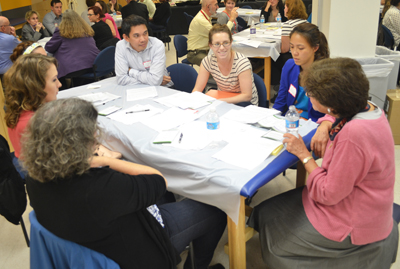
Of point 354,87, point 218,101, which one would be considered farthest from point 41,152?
point 218,101

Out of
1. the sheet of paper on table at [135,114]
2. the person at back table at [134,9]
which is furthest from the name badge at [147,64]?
the person at back table at [134,9]

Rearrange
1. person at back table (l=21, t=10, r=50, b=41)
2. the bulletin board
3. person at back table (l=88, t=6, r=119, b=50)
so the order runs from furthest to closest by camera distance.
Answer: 1. the bulletin board
2. person at back table (l=21, t=10, r=50, b=41)
3. person at back table (l=88, t=6, r=119, b=50)

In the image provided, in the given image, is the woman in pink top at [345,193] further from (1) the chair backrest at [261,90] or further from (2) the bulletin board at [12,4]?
(2) the bulletin board at [12,4]

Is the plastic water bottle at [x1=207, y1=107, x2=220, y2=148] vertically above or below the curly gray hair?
below

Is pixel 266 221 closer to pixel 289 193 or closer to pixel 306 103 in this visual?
pixel 289 193

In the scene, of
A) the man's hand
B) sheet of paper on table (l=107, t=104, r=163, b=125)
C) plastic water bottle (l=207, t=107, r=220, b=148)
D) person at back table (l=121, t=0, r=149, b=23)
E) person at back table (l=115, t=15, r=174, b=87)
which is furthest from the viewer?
person at back table (l=121, t=0, r=149, b=23)

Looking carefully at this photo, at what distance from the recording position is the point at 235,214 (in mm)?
1553

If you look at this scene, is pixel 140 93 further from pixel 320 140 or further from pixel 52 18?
pixel 52 18

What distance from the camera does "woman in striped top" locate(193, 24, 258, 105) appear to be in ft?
8.75

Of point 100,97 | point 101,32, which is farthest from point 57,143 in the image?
point 101,32

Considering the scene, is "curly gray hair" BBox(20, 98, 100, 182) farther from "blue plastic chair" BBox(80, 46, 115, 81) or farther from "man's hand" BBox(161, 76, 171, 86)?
"blue plastic chair" BBox(80, 46, 115, 81)

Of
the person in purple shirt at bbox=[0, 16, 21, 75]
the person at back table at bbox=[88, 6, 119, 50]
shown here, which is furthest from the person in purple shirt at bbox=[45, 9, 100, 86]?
the person at back table at bbox=[88, 6, 119, 50]

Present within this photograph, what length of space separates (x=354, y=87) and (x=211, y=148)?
30.0 inches

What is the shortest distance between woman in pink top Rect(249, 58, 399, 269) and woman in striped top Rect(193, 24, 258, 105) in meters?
1.19
